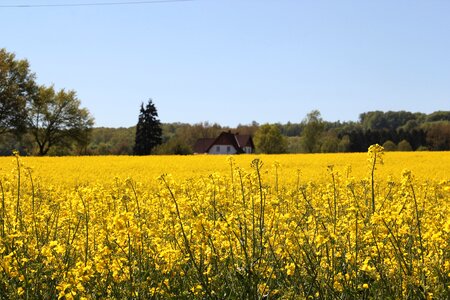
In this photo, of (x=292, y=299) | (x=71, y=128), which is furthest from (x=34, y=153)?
(x=292, y=299)

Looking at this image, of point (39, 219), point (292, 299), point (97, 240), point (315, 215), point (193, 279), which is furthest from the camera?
point (39, 219)

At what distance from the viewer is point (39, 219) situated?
5.63 metres

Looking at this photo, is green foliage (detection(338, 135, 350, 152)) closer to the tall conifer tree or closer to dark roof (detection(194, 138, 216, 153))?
dark roof (detection(194, 138, 216, 153))

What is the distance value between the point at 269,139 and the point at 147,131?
79.1ft

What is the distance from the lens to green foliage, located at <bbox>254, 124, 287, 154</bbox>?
86.0 meters

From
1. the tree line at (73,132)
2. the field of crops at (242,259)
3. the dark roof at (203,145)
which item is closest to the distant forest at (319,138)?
the tree line at (73,132)

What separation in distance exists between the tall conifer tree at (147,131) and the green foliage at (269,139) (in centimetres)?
2063

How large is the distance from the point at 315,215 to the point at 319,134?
327 ft

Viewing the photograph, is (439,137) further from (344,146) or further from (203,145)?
(203,145)

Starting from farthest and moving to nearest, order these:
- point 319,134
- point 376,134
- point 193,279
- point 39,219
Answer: point 319,134
point 376,134
point 39,219
point 193,279

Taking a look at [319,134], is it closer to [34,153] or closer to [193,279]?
[34,153]

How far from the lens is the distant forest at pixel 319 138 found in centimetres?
6462

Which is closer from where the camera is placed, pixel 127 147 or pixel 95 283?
pixel 95 283

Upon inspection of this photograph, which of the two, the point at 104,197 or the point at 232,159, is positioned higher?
the point at 232,159
